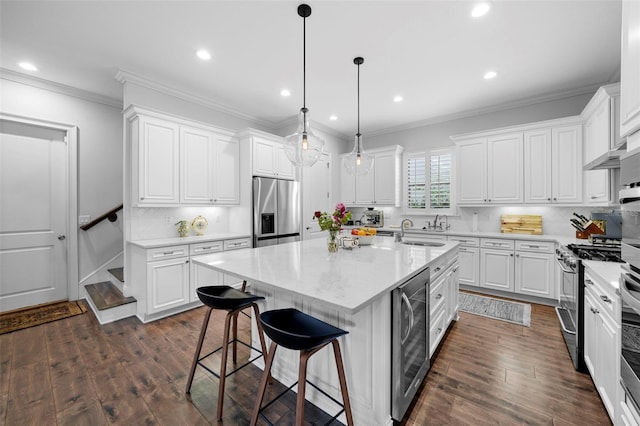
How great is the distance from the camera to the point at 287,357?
203 cm

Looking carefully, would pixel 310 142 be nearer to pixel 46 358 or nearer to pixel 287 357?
pixel 287 357

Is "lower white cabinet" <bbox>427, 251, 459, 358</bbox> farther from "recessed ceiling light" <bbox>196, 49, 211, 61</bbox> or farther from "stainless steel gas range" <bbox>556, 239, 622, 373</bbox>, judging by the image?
"recessed ceiling light" <bbox>196, 49, 211, 61</bbox>

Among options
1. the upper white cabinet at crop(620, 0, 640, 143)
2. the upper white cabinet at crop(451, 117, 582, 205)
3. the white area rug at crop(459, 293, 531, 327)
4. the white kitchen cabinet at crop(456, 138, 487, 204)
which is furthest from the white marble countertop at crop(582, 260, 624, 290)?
the white kitchen cabinet at crop(456, 138, 487, 204)

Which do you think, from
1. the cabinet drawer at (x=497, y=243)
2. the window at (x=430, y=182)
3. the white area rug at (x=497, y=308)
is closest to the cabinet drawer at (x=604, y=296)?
the white area rug at (x=497, y=308)

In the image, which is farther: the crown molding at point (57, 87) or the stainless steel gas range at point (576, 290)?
the crown molding at point (57, 87)

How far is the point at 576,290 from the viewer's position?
213 cm

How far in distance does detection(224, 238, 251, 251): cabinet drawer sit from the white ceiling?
2229 mm

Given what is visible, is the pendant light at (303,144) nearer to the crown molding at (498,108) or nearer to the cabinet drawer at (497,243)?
the cabinet drawer at (497,243)

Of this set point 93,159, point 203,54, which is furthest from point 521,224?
point 93,159

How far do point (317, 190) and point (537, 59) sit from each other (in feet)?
12.1

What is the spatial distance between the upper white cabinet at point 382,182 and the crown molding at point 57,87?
448 cm

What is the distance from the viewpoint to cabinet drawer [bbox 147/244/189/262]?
3.14m

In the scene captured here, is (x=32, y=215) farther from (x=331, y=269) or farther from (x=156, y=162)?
(x=331, y=269)

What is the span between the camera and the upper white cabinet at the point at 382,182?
5.33m
